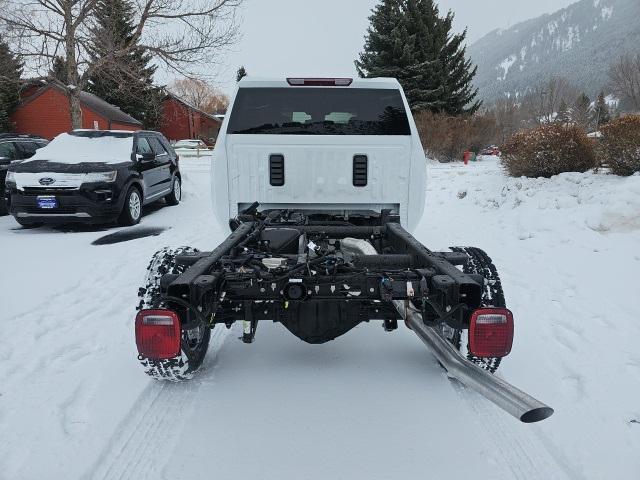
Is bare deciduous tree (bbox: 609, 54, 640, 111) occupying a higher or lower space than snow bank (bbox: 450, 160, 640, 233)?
higher

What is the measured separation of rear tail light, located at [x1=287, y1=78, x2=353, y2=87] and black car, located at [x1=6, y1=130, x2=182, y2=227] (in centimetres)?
502

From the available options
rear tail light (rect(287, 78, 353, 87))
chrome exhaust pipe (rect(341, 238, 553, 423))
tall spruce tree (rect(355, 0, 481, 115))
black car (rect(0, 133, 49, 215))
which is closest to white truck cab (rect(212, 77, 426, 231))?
rear tail light (rect(287, 78, 353, 87))

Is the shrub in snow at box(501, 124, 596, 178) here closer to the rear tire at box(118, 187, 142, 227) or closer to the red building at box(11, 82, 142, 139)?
the rear tire at box(118, 187, 142, 227)

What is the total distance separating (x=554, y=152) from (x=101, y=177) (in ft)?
27.1

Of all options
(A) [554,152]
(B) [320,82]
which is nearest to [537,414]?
(B) [320,82]

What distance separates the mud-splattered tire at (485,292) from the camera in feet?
9.75

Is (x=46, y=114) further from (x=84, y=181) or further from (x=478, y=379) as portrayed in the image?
(x=478, y=379)

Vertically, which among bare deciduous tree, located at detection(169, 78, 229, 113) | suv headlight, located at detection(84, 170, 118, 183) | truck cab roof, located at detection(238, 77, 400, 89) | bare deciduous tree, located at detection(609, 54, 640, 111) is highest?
bare deciduous tree, located at detection(169, 78, 229, 113)

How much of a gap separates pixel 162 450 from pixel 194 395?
548 mm

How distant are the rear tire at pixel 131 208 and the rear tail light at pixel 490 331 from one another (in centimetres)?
753

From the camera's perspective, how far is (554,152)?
9188mm

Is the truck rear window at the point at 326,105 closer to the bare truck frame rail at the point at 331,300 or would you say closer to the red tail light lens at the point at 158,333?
the bare truck frame rail at the point at 331,300

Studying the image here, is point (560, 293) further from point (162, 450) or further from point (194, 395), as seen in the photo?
point (162, 450)

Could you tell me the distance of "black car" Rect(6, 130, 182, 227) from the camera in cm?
796
